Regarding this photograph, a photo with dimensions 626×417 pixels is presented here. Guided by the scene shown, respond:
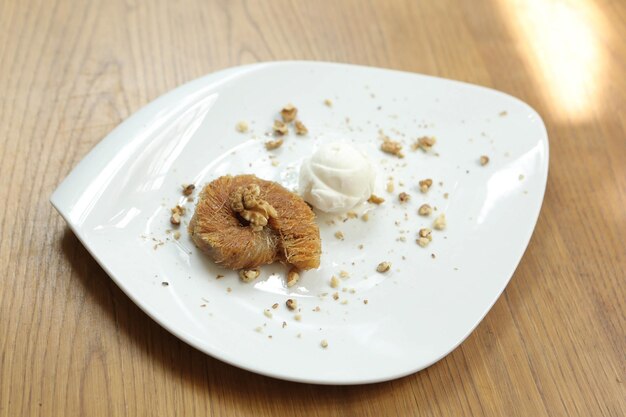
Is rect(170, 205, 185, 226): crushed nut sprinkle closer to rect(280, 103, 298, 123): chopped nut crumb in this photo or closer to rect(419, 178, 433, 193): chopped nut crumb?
rect(280, 103, 298, 123): chopped nut crumb

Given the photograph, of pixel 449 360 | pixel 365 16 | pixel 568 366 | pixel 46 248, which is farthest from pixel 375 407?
pixel 365 16

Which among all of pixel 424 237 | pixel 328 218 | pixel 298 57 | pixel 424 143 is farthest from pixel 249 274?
pixel 298 57

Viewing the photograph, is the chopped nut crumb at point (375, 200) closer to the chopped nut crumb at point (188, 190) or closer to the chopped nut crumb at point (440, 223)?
the chopped nut crumb at point (440, 223)

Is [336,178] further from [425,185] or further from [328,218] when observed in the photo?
[425,185]

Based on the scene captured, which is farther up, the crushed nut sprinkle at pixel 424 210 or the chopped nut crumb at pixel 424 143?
the chopped nut crumb at pixel 424 143

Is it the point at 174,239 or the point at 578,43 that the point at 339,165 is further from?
the point at 578,43

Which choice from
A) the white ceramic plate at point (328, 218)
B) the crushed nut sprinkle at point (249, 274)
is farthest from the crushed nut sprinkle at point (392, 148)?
the crushed nut sprinkle at point (249, 274)
